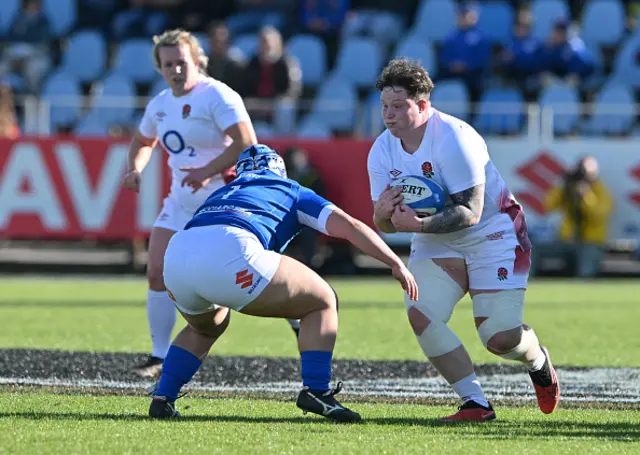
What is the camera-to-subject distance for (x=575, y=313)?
12.4m

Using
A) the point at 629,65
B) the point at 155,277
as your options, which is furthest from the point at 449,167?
the point at 629,65

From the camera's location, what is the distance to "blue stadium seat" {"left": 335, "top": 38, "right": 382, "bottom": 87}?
1992 cm

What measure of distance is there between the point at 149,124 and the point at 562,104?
34.6ft

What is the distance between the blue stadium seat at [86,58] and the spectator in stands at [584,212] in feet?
27.2

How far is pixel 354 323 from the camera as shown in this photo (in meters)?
11.4

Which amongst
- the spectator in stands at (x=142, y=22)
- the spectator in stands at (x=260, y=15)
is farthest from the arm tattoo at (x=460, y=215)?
the spectator in stands at (x=142, y=22)

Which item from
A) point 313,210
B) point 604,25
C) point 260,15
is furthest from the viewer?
point 260,15

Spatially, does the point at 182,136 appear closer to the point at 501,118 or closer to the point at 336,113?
the point at 336,113

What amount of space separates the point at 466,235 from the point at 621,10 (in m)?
14.7

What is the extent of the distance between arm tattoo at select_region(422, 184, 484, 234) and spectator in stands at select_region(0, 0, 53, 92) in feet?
49.0

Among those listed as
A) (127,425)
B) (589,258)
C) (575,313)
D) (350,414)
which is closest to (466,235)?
(350,414)

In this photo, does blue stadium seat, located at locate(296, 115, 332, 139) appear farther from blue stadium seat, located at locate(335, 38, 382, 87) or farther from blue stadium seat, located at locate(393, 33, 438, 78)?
blue stadium seat, located at locate(393, 33, 438, 78)

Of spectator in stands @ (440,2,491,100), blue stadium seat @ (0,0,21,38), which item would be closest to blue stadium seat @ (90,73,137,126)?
blue stadium seat @ (0,0,21,38)

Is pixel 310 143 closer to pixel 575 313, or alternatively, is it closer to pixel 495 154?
pixel 495 154
